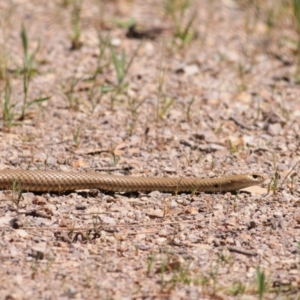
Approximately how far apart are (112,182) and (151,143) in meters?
1.12

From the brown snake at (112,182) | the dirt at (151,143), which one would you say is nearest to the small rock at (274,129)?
the dirt at (151,143)

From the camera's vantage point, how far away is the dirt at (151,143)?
5.30 metres

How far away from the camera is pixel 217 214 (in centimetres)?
629

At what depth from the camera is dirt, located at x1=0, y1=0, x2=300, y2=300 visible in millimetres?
5297

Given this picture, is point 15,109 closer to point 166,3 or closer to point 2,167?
point 2,167

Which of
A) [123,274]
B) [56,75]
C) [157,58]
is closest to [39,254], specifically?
[123,274]

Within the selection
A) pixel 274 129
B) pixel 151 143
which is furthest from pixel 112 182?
pixel 274 129

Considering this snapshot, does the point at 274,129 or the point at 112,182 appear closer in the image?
the point at 112,182

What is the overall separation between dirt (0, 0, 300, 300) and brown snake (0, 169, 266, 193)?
0.27 ft

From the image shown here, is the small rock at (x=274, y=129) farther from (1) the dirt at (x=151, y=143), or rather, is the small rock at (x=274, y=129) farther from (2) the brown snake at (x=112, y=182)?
(2) the brown snake at (x=112, y=182)

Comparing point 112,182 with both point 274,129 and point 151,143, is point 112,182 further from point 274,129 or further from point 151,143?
point 274,129

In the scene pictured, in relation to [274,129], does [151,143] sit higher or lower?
lower

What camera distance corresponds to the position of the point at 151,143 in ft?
25.1

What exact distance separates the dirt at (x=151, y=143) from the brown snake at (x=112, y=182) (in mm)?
82
